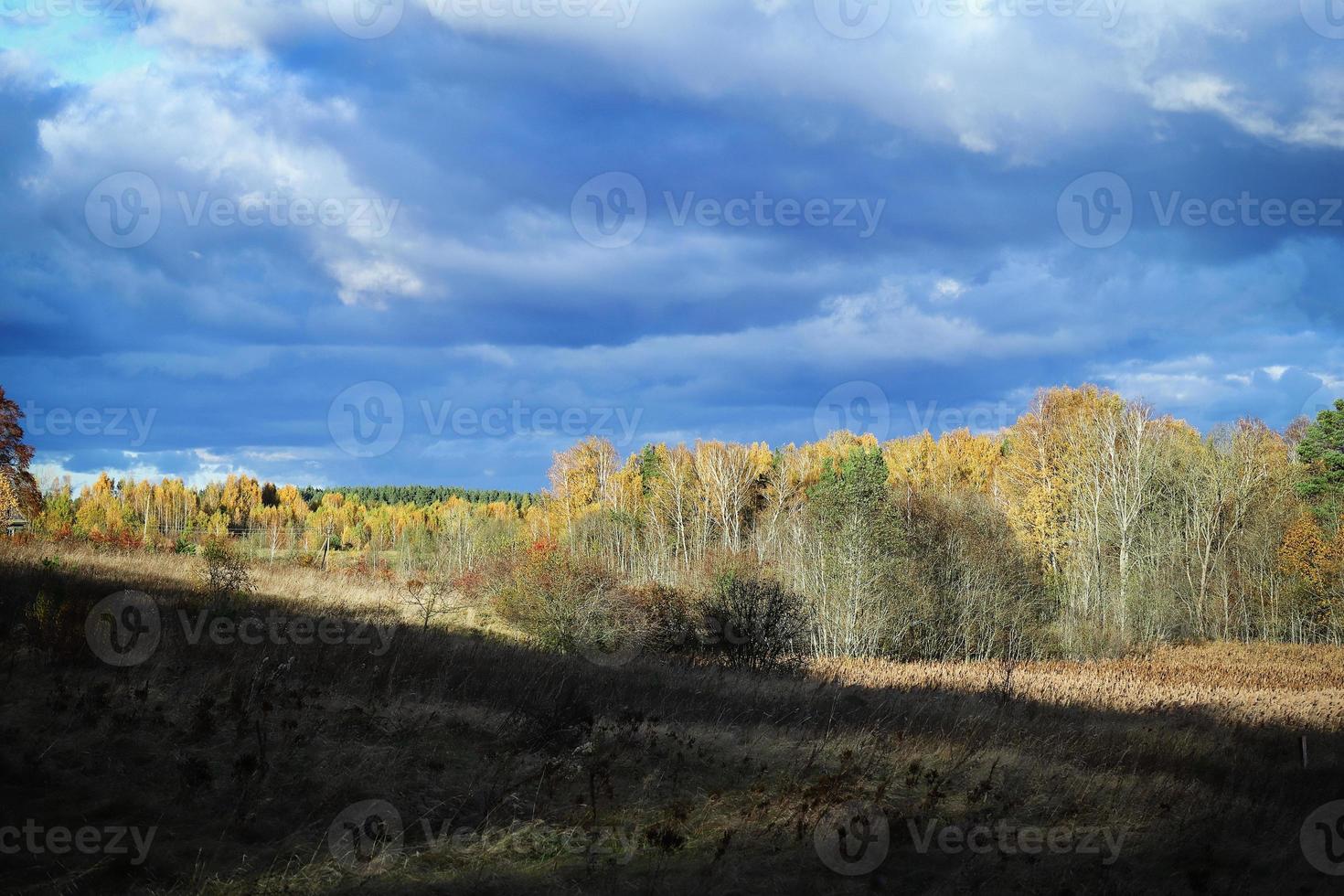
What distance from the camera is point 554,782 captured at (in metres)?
10.4

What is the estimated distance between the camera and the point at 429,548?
89250mm

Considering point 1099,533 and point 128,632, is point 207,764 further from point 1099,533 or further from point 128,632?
point 1099,533

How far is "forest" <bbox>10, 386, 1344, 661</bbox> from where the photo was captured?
29.2 metres

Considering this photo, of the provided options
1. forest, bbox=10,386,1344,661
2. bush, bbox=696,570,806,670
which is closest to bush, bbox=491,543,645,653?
forest, bbox=10,386,1344,661

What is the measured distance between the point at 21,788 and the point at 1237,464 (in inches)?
2328

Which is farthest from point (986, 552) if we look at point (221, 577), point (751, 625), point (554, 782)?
point (554, 782)

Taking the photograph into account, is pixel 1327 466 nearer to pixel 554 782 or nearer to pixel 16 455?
pixel 554 782

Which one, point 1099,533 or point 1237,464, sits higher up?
point 1237,464

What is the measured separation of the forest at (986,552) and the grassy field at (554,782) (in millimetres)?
11156

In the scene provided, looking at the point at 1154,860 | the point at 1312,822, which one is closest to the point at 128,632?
the point at 1154,860

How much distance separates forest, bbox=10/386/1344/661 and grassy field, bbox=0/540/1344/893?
1116 cm

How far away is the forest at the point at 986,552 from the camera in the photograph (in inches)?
1150

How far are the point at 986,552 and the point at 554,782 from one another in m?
38.8

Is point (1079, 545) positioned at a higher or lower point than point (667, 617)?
higher
